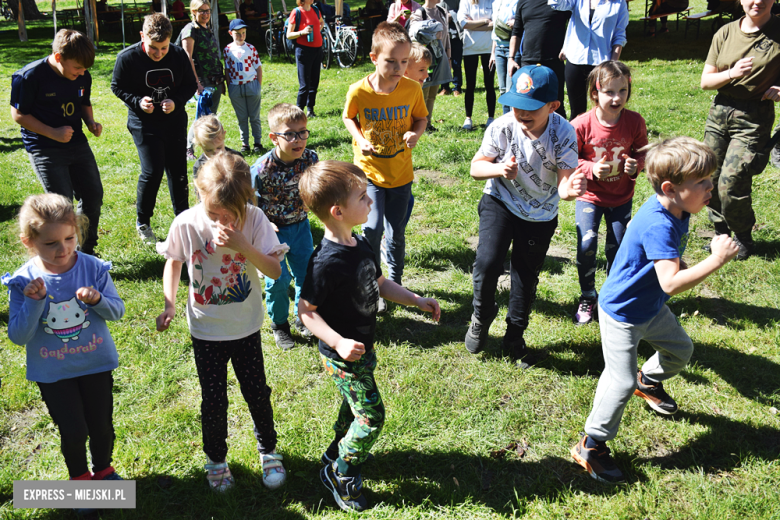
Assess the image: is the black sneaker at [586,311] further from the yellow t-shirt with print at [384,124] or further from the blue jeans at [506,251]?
the yellow t-shirt with print at [384,124]

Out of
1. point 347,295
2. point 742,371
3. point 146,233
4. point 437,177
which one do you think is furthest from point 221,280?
point 437,177

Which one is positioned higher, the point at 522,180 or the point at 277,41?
the point at 277,41

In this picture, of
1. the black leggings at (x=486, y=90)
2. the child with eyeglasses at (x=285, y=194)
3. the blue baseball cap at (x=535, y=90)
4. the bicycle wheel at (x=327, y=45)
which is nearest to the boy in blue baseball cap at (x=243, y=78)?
the black leggings at (x=486, y=90)

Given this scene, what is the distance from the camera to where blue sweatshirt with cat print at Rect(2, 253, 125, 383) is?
8.77ft

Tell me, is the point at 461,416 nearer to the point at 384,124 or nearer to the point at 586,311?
the point at 586,311

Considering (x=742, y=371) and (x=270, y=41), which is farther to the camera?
(x=270, y=41)

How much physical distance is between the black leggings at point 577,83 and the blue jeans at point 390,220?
3.42 meters

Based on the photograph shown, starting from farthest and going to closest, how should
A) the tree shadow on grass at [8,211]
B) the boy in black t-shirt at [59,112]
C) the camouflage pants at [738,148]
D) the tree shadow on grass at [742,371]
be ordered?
the tree shadow on grass at [8,211]
the camouflage pants at [738,148]
the boy in black t-shirt at [59,112]
the tree shadow on grass at [742,371]

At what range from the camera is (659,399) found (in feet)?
11.6

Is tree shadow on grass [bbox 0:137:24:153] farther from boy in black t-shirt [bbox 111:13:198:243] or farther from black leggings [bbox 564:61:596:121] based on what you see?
black leggings [bbox 564:61:596:121]

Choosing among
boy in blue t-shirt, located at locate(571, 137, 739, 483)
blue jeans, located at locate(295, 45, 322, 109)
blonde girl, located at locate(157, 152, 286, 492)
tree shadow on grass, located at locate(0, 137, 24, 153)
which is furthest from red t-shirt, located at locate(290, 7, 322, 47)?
boy in blue t-shirt, located at locate(571, 137, 739, 483)

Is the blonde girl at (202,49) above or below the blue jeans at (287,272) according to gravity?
above

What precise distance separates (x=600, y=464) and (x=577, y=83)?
5.13 m

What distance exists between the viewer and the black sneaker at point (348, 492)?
292 cm
